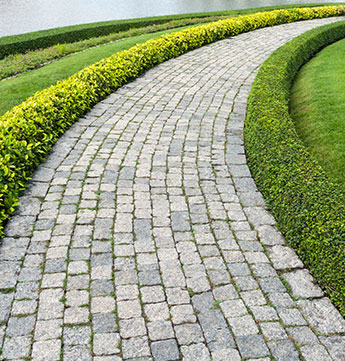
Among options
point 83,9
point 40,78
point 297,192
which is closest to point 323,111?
point 297,192

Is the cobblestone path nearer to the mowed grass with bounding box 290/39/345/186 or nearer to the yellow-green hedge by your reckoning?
the yellow-green hedge

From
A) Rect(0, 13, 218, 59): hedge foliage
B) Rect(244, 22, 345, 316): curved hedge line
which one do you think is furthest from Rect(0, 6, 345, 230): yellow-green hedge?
Rect(0, 13, 218, 59): hedge foliage

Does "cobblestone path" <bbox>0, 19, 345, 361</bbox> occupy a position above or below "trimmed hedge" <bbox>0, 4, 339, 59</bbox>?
below

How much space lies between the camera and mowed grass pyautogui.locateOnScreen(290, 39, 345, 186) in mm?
7047

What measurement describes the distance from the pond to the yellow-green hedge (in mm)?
13625

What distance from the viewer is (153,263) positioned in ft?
15.5

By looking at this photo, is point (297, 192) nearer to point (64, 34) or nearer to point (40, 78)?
point (40, 78)

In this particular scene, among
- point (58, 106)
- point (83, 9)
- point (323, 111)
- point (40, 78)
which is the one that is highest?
point (83, 9)

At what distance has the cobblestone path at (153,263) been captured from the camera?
3814 mm

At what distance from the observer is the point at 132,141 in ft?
24.8

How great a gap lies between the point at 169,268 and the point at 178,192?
64.8 inches

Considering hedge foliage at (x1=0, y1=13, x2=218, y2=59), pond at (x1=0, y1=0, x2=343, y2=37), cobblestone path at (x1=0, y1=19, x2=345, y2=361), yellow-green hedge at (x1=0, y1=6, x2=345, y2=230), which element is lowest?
cobblestone path at (x1=0, y1=19, x2=345, y2=361)

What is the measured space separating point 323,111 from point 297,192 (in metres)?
4.21

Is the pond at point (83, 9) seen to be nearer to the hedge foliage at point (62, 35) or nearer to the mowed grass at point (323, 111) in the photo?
the hedge foliage at point (62, 35)
